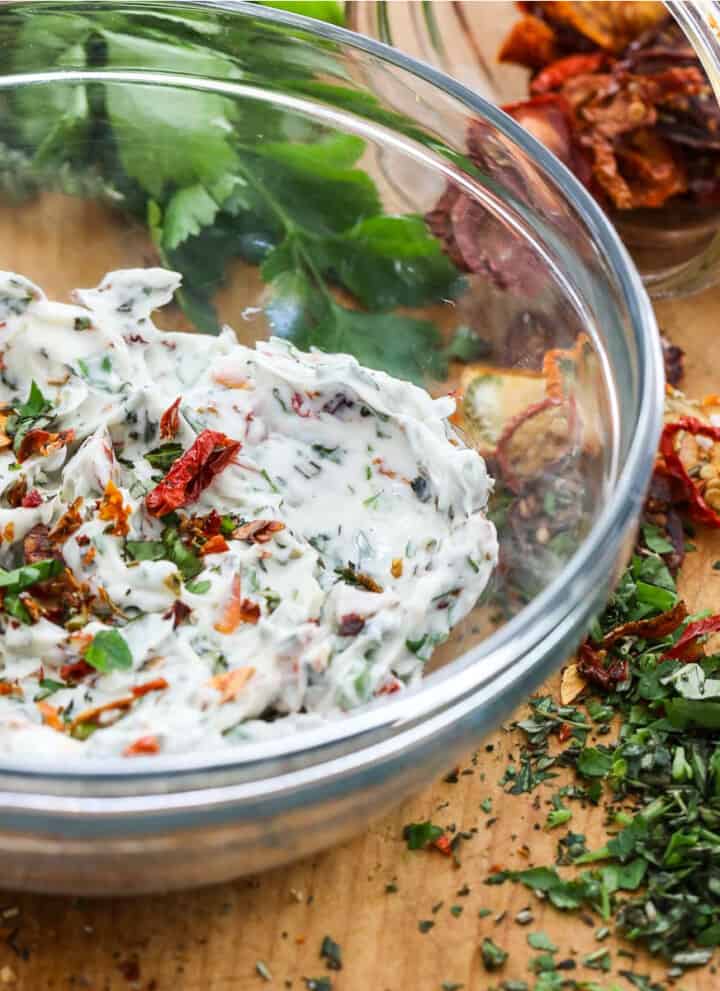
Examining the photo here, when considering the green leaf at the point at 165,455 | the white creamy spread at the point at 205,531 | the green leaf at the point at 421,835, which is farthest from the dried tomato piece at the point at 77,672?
the green leaf at the point at 421,835

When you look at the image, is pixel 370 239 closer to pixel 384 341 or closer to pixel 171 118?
pixel 384 341

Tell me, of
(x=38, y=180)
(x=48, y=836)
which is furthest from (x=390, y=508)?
(x=38, y=180)

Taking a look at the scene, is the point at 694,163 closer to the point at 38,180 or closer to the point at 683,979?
the point at 38,180

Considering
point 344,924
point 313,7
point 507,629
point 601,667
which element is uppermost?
point 313,7

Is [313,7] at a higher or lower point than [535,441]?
higher

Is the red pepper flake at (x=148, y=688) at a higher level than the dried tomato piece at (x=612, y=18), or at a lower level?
lower

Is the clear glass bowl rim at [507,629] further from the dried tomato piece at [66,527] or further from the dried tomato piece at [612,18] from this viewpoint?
the dried tomato piece at [612,18]

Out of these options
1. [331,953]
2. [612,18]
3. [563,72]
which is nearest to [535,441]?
[331,953]
